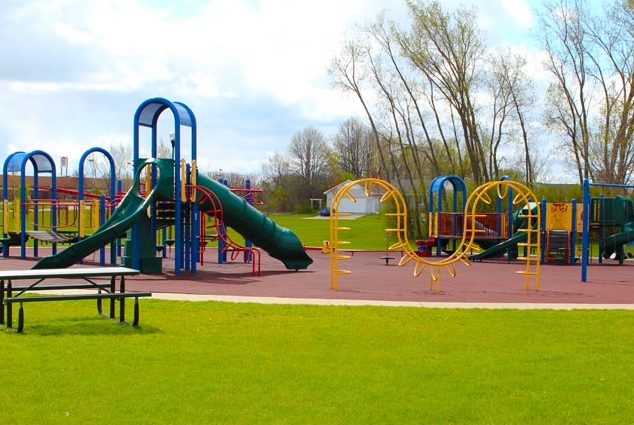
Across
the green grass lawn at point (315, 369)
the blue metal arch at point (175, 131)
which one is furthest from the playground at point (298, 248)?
the green grass lawn at point (315, 369)

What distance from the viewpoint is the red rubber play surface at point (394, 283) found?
1531 centimetres

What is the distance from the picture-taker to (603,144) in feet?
126

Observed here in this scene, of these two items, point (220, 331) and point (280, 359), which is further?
point (220, 331)

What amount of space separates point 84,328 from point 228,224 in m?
10.8

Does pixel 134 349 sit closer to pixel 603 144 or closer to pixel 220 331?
pixel 220 331

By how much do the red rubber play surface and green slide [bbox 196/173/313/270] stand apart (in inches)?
17.8

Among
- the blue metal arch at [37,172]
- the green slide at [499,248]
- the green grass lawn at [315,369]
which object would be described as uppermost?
the blue metal arch at [37,172]

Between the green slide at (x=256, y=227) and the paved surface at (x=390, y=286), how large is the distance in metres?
0.45

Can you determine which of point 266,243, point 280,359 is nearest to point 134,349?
point 280,359

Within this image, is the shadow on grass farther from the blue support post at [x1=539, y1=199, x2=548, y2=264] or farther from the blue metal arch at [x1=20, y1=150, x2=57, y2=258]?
the blue support post at [x1=539, y1=199, x2=548, y2=264]

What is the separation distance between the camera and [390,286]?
56.8ft

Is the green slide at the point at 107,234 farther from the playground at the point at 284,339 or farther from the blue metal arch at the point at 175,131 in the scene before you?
the blue metal arch at the point at 175,131

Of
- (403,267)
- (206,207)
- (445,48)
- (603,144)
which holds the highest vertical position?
(445,48)

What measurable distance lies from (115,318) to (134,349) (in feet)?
7.81
